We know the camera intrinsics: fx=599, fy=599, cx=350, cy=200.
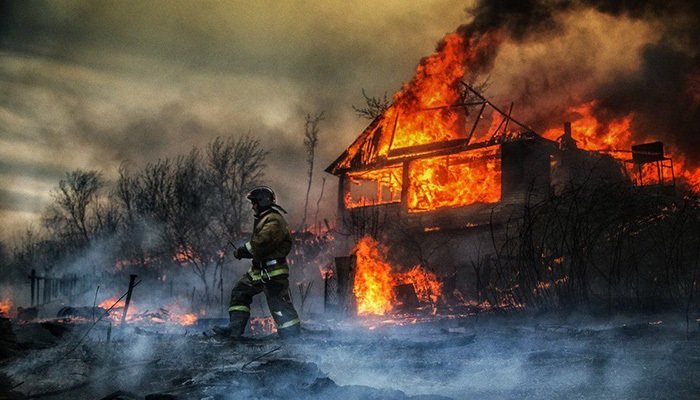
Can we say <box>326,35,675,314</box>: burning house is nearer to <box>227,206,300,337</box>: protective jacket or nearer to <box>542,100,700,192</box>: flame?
<box>542,100,700,192</box>: flame

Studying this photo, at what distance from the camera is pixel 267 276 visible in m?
8.49

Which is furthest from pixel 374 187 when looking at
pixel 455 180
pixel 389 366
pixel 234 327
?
pixel 389 366

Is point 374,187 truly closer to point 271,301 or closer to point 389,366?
point 271,301

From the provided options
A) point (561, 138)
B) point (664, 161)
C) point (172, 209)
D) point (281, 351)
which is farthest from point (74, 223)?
point (281, 351)

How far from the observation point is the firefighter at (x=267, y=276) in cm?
839

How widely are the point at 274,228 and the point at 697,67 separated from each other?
2502 centimetres

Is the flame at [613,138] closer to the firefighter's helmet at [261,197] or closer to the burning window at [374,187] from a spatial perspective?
the burning window at [374,187]

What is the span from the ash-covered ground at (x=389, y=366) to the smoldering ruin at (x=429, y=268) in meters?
0.03

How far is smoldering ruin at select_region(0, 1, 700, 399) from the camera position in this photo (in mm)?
5316

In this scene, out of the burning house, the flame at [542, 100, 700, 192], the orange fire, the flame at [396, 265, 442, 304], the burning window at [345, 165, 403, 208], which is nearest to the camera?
the flame at [396, 265, 442, 304]

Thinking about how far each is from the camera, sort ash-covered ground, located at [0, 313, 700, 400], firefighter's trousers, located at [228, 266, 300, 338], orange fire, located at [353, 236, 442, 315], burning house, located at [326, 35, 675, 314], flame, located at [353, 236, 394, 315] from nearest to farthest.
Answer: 1. ash-covered ground, located at [0, 313, 700, 400]
2. firefighter's trousers, located at [228, 266, 300, 338]
3. orange fire, located at [353, 236, 442, 315]
4. flame, located at [353, 236, 394, 315]
5. burning house, located at [326, 35, 675, 314]

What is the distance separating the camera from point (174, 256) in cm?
2828

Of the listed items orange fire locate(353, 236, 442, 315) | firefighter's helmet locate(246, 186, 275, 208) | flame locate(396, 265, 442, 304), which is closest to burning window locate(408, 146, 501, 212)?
flame locate(396, 265, 442, 304)

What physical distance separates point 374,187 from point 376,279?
30.0 feet
